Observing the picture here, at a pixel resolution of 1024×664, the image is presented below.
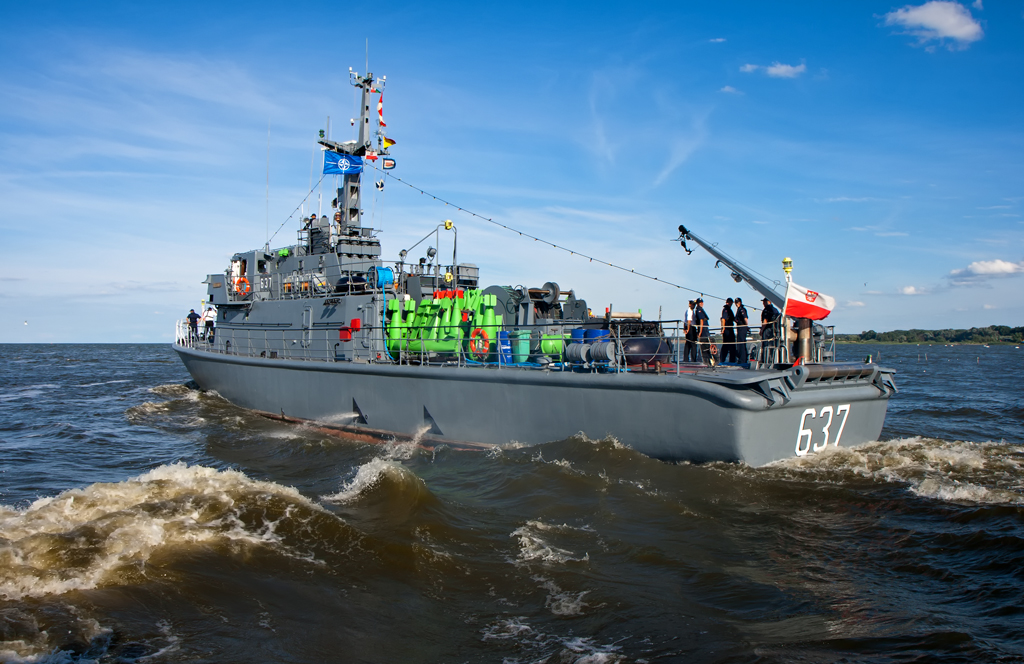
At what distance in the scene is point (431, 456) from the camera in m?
12.0

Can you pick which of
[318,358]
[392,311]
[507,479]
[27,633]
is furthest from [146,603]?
[318,358]

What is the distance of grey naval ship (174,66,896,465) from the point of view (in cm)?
920

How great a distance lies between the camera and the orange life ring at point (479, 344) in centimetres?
1253

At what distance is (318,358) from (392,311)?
250 centimetres

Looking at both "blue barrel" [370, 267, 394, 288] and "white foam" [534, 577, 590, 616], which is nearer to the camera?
"white foam" [534, 577, 590, 616]

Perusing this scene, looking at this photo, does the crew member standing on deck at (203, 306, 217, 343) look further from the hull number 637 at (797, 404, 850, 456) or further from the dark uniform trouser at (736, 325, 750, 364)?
the hull number 637 at (797, 404, 850, 456)

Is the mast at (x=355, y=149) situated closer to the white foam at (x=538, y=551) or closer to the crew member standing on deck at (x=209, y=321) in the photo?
the crew member standing on deck at (x=209, y=321)

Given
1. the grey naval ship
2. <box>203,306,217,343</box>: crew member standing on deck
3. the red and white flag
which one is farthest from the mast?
the red and white flag

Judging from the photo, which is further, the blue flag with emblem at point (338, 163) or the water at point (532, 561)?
the blue flag with emblem at point (338, 163)

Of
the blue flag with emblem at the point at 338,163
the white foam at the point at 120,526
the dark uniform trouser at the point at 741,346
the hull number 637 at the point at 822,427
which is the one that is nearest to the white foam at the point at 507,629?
the white foam at the point at 120,526

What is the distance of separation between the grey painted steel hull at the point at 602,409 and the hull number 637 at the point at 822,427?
0.06ft

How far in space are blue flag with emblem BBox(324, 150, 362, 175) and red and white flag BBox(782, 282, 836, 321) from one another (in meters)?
12.2

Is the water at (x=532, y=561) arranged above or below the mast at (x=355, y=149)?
below

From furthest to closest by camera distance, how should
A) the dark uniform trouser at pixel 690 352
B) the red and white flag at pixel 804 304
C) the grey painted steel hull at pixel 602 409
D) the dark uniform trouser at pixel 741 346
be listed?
1. the dark uniform trouser at pixel 690 352
2. the dark uniform trouser at pixel 741 346
3. the red and white flag at pixel 804 304
4. the grey painted steel hull at pixel 602 409
